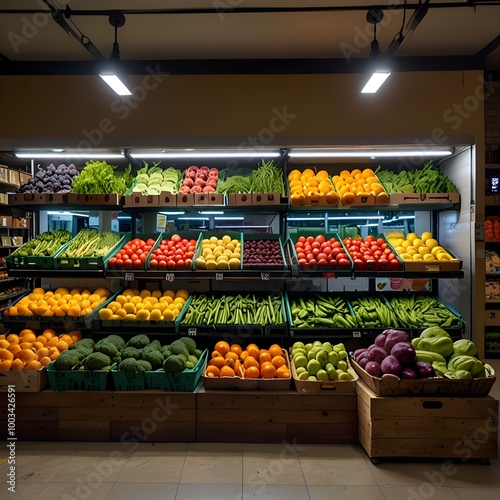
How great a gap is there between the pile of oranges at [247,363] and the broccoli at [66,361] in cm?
122

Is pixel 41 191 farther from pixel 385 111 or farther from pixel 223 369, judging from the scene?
pixel 385 111

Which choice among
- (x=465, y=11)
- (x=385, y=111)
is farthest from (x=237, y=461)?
(x=465, y=11)

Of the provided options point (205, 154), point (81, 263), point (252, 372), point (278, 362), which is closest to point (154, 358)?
point (252, 372)

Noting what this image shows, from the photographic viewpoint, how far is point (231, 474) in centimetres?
305

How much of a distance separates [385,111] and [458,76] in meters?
1.03

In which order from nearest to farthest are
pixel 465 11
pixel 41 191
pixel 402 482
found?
pixel 402 482, pixel 465 11, pixel 41 191

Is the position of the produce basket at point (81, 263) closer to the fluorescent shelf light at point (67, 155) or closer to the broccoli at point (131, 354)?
the broccoli at point (131, 354)

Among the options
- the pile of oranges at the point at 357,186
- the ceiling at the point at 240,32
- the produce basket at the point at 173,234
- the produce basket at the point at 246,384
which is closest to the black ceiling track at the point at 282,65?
the ceiling at the point at 240,32

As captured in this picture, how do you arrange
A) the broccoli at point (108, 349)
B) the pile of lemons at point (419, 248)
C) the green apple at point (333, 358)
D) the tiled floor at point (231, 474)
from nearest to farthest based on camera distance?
1. the tiled floor at point (231, 474)
2. the green apple at point (333, 358)
3. the broccoli at point (108, 349)
4. the pile of lemons at point (419, 248)

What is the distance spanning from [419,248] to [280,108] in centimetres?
240

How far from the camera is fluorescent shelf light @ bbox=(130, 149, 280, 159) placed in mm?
4980

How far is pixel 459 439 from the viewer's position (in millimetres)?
3191

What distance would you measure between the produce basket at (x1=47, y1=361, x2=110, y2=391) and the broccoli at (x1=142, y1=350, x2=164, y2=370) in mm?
363

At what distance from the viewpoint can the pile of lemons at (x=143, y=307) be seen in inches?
168
